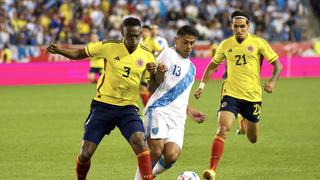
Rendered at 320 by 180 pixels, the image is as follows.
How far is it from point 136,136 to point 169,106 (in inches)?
27.8

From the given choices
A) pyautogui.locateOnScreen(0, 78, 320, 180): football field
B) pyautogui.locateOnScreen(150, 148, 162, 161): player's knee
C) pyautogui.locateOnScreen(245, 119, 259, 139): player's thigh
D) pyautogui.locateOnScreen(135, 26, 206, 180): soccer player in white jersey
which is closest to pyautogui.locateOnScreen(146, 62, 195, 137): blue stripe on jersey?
pyautogui.locateOnScreen(135, 26, 206, 180): soccer player in white jersey

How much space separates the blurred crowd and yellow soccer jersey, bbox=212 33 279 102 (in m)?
19.0

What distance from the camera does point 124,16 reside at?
32.5 metres

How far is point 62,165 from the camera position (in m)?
12.4

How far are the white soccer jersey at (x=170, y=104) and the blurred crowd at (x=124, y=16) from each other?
20971mm

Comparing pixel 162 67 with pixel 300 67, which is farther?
pixel 300 67

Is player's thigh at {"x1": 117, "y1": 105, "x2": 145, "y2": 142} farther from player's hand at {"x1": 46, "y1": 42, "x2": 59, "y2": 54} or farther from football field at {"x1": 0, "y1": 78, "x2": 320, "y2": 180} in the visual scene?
football field at {"x1": 0, "y1": 78, "x2": 320, "y2": 180}

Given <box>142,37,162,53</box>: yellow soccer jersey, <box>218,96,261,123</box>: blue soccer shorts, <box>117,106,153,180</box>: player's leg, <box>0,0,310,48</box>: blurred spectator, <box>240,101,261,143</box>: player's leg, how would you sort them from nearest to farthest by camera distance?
<box>117,106,153,180</box>: player's leg → <box>218,96,261,123</box>: blue soccer shorts → <box>240,101,261,143</box>: player's leg → <box>142,37,162,53</box>: yellow soccer jersey → <box>0,0,310,48</box>: blurred spectator

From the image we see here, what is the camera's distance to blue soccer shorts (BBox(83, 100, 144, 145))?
31.3 ft

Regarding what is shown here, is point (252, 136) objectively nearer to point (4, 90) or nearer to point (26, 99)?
point (26, 99)

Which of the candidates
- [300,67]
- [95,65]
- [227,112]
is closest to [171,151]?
[227,112]

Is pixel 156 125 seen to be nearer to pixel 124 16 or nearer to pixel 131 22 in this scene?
pixel 131 22

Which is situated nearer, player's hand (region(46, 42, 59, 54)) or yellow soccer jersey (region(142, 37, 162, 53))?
player's hand (region(46, 42, 59, 54))

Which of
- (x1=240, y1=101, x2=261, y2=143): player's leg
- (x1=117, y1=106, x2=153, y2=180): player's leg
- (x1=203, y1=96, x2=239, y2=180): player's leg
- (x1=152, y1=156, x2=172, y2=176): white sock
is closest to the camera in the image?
(x1=117, y1=106, x2=153, y2=180): player's leg
